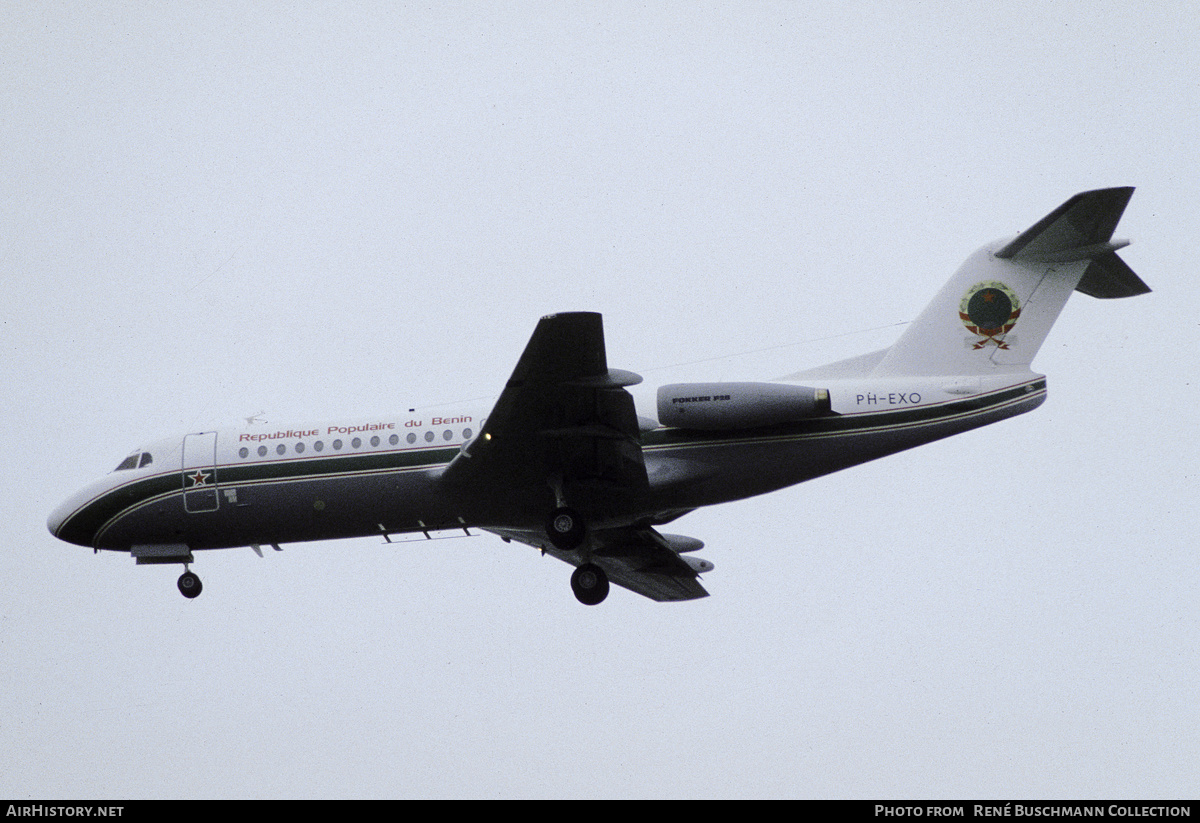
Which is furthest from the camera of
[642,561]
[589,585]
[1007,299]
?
[642,561]

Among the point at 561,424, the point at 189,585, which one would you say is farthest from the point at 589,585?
the point at 189,585

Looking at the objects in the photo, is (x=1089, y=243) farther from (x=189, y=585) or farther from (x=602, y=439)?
(x=189, y=585)

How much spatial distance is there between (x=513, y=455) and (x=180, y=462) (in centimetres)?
673

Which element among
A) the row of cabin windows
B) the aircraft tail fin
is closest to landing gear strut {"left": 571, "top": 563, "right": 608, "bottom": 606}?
the row of cabin windows

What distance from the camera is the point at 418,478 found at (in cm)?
2323

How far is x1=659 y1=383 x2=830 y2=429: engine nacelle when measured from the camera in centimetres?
2106

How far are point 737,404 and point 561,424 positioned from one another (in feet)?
9.13

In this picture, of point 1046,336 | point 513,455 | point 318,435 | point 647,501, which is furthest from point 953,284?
point 318,435

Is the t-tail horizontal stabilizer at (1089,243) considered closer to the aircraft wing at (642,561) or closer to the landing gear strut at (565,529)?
the landing gear strut at (565,529)

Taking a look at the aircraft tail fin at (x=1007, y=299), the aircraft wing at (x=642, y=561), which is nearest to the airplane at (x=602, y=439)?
the aircraft tail fin at (x=1007, y=299)

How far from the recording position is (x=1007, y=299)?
2200 centimetres

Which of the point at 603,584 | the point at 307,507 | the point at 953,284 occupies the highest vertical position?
the point at 953,284
